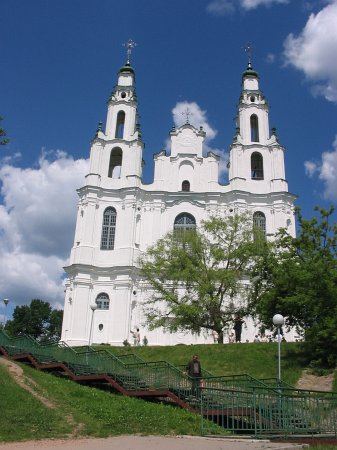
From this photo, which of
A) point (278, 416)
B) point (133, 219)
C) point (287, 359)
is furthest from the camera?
point (133, 219)


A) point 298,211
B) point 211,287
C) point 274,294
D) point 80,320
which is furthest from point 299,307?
point 80,320

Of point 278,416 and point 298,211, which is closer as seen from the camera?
point 278,416

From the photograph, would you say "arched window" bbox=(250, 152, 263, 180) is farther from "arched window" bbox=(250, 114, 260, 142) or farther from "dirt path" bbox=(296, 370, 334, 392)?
"dirt path" bbox=(296, 370, 334, 392)

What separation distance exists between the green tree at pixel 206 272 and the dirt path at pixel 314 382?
32.6 ft

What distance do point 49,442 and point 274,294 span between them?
1625cm

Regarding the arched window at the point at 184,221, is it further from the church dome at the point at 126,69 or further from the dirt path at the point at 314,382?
the dirt path at the point at 314,382

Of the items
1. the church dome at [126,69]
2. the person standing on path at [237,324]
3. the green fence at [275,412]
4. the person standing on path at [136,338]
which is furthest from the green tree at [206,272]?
the church dome at [126,69]

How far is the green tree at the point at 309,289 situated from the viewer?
890 inches

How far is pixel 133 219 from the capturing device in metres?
43.2

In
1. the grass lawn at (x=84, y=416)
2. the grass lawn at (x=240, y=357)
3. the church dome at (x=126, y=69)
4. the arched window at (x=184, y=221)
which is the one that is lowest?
the grass lawn at (x=84, y=416)

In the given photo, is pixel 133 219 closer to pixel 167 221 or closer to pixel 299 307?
pixel 167 221

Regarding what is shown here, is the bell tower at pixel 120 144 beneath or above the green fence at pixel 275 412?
above

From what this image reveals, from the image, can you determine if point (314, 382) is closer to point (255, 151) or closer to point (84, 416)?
point (84, 416)

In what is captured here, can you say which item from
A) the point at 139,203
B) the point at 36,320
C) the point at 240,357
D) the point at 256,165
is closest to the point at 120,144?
the point at 139,203
